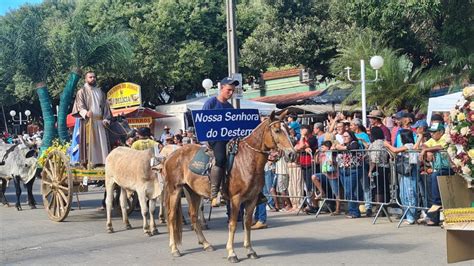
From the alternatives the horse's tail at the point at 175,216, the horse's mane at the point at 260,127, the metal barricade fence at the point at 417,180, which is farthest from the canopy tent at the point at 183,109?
the horse's mane at the point at 260,127

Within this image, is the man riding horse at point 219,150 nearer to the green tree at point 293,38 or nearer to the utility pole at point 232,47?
the utility pole at point 232,47

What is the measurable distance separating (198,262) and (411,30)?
61.7 ft

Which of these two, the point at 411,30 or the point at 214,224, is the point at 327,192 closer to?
the point at 214,224

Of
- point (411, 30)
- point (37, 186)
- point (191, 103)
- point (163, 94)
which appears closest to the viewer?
point (37, 186)

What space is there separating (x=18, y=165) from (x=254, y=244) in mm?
8172

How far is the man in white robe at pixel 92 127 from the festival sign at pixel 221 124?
14.5 feet

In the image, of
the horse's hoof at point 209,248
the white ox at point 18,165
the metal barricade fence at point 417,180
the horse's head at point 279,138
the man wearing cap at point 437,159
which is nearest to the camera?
the horse's head at point 279,138

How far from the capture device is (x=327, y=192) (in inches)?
533

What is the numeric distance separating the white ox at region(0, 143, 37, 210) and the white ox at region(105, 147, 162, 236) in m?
4.63

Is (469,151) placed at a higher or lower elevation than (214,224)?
higher

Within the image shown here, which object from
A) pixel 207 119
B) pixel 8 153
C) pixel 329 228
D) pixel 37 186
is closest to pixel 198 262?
pixel 207 119

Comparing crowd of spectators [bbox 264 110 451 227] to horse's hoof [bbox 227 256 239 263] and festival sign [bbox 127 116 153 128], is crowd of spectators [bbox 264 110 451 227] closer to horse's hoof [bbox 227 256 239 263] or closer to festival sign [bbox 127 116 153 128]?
horse's hoof [bbox 227 256 239 263]

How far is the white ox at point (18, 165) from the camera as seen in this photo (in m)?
16.2

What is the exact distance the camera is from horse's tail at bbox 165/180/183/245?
384 inches
